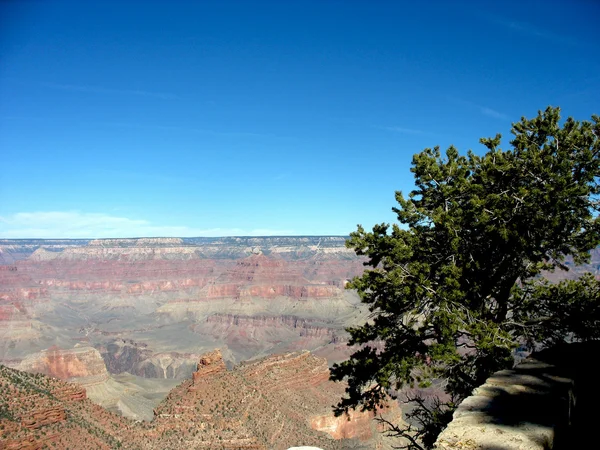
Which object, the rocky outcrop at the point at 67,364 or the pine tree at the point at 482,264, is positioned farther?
the rocky outcrop at the point at 67,364

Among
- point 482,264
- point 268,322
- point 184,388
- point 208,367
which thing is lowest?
point 268,322

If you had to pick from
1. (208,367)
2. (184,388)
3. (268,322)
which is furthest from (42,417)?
(268,322)

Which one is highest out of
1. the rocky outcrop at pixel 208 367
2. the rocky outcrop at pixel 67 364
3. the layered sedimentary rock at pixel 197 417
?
the rocky outcrop at pixel 208 367

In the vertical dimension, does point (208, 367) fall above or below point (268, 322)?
above

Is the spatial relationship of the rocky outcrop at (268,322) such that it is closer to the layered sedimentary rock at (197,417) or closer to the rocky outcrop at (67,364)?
the rocky outcrop at (67,364)

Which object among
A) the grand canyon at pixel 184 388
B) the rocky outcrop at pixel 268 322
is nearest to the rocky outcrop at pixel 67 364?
the grand canyon at pixel 184 388

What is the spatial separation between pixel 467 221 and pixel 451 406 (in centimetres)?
510

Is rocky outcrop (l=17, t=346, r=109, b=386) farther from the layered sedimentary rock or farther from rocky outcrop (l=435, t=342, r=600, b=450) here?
rocky outcrop (l=435, t=342, r=600, b=450)

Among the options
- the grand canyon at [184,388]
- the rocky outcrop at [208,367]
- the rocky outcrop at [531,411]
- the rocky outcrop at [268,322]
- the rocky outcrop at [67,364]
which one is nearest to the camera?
the rocky outcrop at [531,411]

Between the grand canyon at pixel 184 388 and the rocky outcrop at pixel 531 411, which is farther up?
the rocky outcrop at pixel 531 411

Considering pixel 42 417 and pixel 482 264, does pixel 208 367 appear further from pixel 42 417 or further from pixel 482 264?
pixel 482 264

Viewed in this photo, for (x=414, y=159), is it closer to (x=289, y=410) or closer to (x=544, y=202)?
(x=544, y=202)

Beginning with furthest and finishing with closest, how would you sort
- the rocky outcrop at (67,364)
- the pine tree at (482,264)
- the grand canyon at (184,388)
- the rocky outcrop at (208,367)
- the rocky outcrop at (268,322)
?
the rocky outcrop at (268,322) < the rocky outcrop at (67,364) < the rocky outcrop at (208,367) < the grand canyon at (184,388) < the pine tree at (482,264)

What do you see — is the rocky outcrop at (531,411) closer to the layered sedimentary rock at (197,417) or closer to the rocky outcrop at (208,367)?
the layered sedimentary rock at (197,417)
